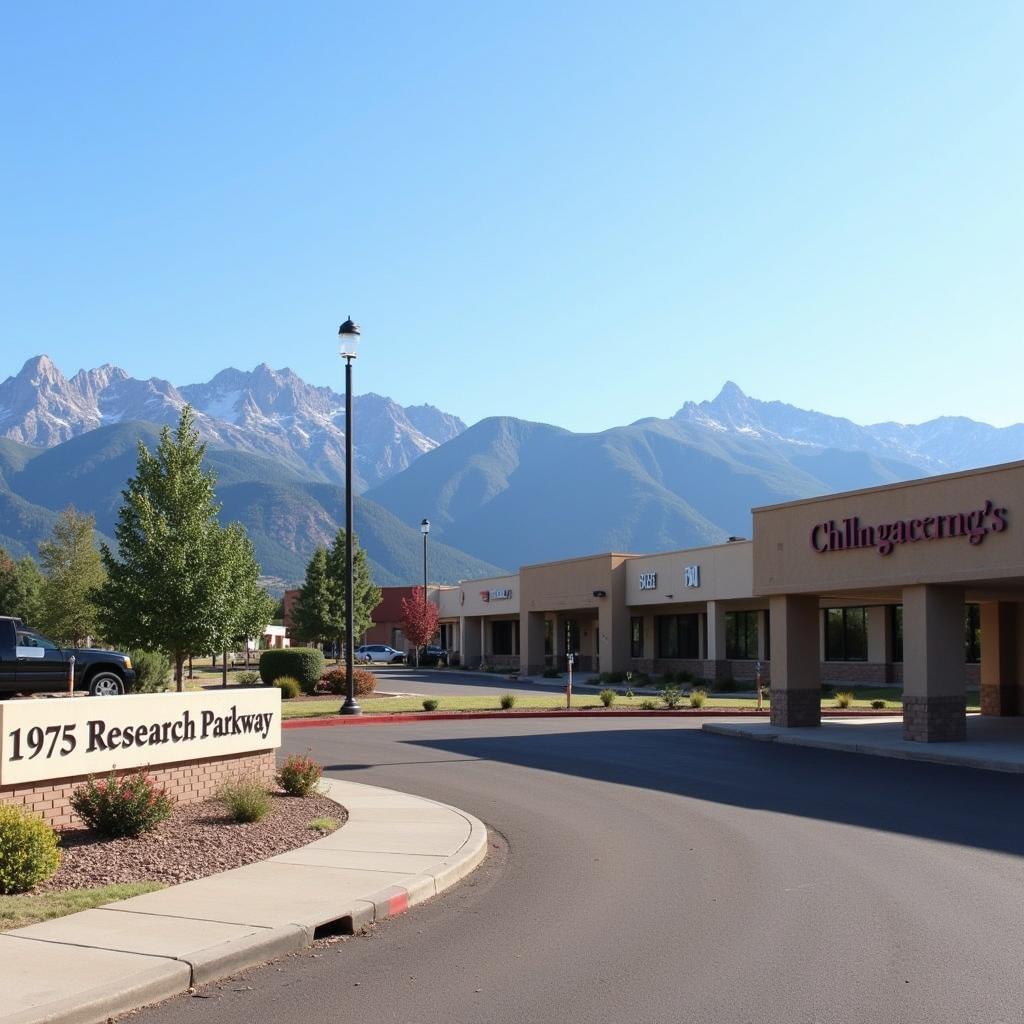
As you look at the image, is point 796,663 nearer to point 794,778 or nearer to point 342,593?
point 794,778

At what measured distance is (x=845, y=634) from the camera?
49.6 meters

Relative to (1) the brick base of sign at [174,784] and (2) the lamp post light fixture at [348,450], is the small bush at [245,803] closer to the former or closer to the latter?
(1) the brick base of sign at [174,784]

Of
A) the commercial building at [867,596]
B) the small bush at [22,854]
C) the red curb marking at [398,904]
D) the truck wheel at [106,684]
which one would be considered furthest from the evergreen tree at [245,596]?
the red curb marking at [398,904]

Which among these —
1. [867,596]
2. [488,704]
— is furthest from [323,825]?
[488,704]

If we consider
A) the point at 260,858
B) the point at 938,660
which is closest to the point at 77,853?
the point at 260,858

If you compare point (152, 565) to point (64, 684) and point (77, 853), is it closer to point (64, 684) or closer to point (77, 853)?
point (64, 684)

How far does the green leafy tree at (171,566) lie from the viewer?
28.9 metres

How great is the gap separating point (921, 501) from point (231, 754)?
575 inches

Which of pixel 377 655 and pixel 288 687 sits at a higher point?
pixel 288 687

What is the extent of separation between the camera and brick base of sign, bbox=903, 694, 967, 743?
22344 mm

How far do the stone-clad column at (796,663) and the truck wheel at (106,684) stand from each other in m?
14.2

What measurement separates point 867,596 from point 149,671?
740 inches

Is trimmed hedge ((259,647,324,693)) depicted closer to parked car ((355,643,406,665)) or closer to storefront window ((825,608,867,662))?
storefront window ((825,608,867,662))

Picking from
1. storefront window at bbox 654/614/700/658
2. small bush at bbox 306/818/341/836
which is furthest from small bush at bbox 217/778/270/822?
storefront window at bbox 654/614/700/658
